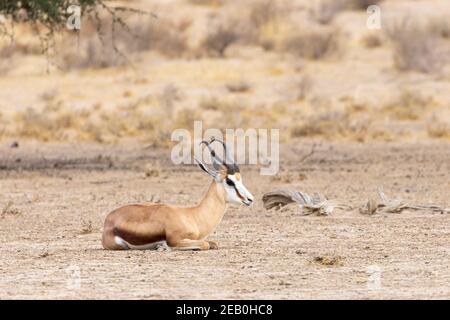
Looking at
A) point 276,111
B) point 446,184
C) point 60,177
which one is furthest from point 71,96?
point 446,184

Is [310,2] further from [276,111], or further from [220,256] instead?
[220,256]

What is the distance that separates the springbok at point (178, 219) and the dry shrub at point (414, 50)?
837 inches

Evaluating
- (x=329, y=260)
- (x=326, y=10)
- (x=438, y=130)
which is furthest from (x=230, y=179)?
(x=326, y=10)

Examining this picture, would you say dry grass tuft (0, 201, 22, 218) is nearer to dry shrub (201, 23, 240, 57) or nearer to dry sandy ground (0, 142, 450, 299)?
dry sandy ground (0, 142, 450, 299)

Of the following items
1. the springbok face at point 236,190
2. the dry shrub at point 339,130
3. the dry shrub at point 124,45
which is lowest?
the dry shrub at point 339,130

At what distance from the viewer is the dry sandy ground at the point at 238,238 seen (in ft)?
30.9

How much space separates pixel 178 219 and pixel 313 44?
83.1 feet

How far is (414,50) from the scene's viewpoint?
105 feet

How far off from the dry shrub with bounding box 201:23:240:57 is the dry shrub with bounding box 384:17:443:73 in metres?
4.38

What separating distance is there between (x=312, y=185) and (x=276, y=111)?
31.5 feet

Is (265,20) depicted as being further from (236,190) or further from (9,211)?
(236,190)

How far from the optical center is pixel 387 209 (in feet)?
44.9

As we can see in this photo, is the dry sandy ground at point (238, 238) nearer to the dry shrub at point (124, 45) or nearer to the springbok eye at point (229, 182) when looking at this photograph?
the springbok eye at point (229, 182)

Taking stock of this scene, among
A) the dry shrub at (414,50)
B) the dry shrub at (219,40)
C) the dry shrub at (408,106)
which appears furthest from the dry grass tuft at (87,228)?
the dry shrub at (219,40)
